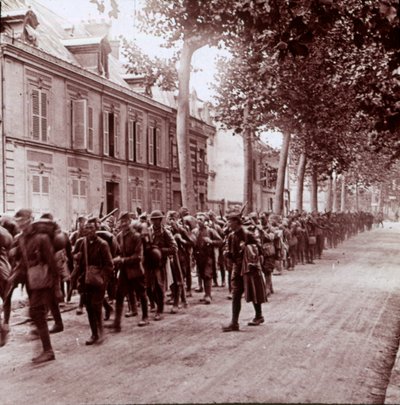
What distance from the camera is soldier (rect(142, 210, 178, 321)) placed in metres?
10.8

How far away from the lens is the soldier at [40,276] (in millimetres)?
7672

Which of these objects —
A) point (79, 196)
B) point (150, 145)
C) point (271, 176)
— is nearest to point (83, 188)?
point (79, 196)

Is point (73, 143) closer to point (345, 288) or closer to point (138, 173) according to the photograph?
point (138, 173)

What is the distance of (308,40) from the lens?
6000mm

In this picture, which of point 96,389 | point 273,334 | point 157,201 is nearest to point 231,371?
point 96,389

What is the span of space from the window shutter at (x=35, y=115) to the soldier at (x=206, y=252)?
11.3 m

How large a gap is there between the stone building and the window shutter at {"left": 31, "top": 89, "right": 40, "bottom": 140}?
0.04 metres

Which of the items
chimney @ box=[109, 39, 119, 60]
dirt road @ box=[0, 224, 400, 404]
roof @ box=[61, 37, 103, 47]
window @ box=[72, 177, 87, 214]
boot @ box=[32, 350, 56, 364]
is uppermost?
chimney @ box=[109, 39, 119, 60]

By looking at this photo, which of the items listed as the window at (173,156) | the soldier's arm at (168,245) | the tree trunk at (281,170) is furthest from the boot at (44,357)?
the window at (173,156)

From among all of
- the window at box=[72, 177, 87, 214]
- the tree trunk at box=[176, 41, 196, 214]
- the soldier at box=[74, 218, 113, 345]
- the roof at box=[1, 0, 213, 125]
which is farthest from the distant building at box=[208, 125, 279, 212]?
the soldier at box=[74, 218, 113, 345]

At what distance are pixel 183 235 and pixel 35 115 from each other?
1208cm

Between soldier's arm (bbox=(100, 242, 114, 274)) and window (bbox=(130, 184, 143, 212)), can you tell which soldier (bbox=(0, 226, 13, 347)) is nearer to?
soldier's arm (bbox=(100, 242, 114, 274))

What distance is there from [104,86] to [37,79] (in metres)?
5.52

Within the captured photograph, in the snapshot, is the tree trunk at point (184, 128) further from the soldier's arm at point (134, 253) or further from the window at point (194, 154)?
the window at point (194, 154)
